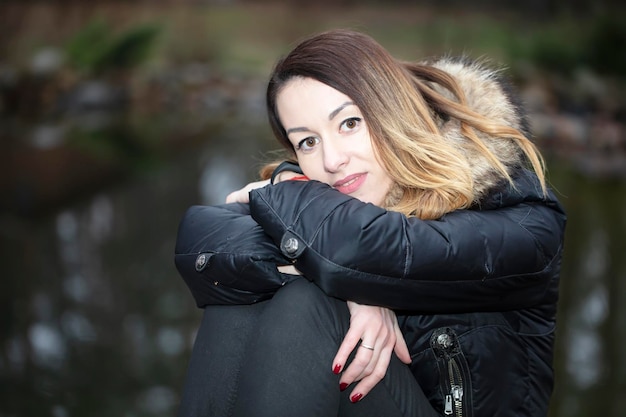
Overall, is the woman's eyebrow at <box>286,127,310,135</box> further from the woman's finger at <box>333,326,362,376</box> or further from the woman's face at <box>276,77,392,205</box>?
the woman's finger at <box>333,326,362,376</box>

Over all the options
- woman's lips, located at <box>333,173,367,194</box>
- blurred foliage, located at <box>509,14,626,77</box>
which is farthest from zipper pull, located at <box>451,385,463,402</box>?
blurred foliage, located at <box>509,14,626,77</box>

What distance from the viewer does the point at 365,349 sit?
1.24 metres

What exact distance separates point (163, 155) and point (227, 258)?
4901mm

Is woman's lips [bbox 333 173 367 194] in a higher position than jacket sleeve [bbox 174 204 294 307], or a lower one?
higher

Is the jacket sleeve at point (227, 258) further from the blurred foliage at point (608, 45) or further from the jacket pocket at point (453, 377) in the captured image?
the blurred foliage at point (608, 45)

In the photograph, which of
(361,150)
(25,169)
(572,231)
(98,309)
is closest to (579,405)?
(361,150)

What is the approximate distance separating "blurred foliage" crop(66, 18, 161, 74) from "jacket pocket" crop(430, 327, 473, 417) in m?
7.96

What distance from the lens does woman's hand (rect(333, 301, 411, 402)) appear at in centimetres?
124

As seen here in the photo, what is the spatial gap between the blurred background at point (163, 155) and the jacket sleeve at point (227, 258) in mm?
715

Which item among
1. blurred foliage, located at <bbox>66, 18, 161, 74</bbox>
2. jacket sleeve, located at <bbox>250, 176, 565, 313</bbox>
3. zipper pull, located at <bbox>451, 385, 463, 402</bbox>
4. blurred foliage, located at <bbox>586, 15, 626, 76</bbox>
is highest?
blurred foliage, located at <bbox>66, 18, 161, 74</bbox>

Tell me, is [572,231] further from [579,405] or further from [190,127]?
[190,127]

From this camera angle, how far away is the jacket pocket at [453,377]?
1.32 metres

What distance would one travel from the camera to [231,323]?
1368 mm

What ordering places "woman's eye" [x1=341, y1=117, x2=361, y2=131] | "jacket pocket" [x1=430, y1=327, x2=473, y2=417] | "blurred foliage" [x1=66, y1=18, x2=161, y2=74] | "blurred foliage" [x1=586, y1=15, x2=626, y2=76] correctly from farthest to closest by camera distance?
"blurred foliage" [x1=66, y1=18, x2=161, y2=74] < "blurred foliage" [x1=586, y1=15, x2=626, y2=76] < "woman's eye" [x1=341, y1=117, x2=361, y2=131] < "jacket pocket" [x1=430, y1=327, x2=473, y2=417]
